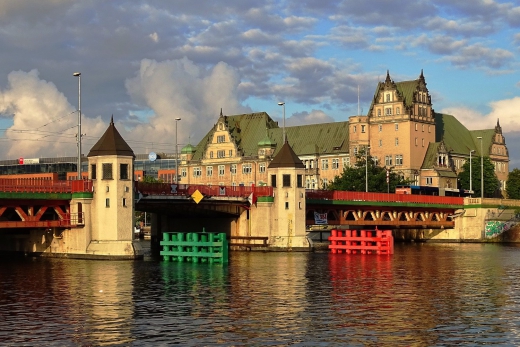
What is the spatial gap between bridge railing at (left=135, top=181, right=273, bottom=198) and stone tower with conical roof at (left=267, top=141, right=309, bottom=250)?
1.71 m

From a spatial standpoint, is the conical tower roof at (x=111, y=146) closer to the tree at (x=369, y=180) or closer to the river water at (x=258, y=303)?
the river water at (x=258, y=303)

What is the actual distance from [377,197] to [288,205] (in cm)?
2411

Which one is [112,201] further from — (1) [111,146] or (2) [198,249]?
(2) [198,249]

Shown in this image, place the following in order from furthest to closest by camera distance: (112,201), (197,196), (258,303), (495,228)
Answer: (495,228) → (197,196) → (112,201) → (258,303)

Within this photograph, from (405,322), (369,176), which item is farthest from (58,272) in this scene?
(369,176)

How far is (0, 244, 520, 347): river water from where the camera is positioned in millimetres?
44281

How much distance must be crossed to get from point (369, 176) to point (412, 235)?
2352 centimetres

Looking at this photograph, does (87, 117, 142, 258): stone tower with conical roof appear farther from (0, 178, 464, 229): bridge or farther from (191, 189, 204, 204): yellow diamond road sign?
(191, 189, 204, 204): yellow diamond road sign

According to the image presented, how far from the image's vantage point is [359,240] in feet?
361

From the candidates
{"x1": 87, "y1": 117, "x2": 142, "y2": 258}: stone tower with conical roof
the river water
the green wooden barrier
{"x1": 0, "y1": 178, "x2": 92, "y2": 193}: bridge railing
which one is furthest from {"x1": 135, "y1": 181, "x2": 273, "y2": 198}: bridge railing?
the river water

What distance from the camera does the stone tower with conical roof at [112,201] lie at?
90.9m

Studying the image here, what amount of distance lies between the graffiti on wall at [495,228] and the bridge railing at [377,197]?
5879 millimetres

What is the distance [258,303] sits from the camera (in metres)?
56.6

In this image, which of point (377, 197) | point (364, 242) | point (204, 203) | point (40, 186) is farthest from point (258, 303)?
point (377, 197)
